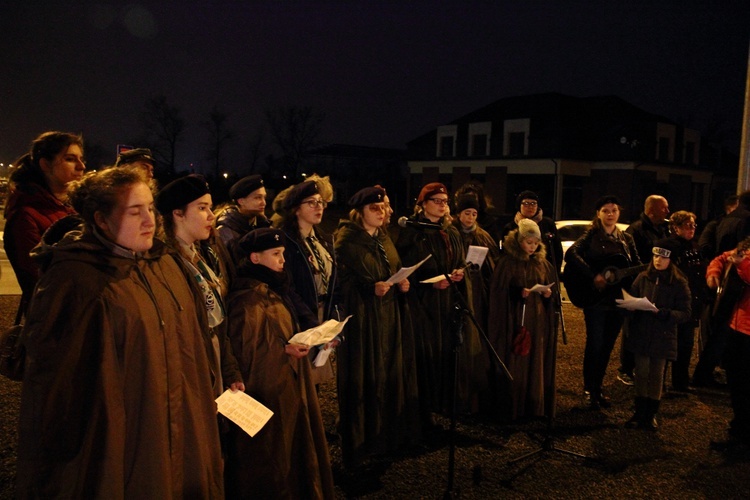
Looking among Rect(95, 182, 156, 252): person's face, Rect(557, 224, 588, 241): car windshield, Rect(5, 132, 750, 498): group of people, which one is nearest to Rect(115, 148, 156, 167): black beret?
Rect(5, 132, 750, 498): group of people

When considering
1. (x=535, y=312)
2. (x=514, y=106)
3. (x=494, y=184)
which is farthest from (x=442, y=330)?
(x=514, y=106)

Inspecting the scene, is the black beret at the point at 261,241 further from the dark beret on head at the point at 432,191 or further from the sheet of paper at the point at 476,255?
the sheet of paper at the point at 476,255

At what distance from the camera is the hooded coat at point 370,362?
443 centimetres

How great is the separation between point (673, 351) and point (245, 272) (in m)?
4.05

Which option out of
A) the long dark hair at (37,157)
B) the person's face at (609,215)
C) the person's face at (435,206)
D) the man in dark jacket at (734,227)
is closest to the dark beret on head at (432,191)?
the person's face at (435,206)

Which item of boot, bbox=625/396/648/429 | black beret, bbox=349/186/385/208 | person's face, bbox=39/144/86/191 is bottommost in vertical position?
boot, bbox=625/396/648/429

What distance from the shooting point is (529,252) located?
5379 mm

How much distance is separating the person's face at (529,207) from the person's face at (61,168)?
4622 mm

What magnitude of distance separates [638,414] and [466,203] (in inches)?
105

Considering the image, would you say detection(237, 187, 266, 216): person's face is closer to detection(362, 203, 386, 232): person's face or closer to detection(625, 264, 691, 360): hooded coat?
detection(362, 203, 386, 232): person's face

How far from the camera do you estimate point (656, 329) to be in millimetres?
5230

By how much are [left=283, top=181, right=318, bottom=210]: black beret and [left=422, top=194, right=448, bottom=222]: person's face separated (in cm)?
135

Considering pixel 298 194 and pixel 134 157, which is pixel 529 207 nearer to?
pixel 298 194

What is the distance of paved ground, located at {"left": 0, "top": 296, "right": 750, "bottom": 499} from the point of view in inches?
161
